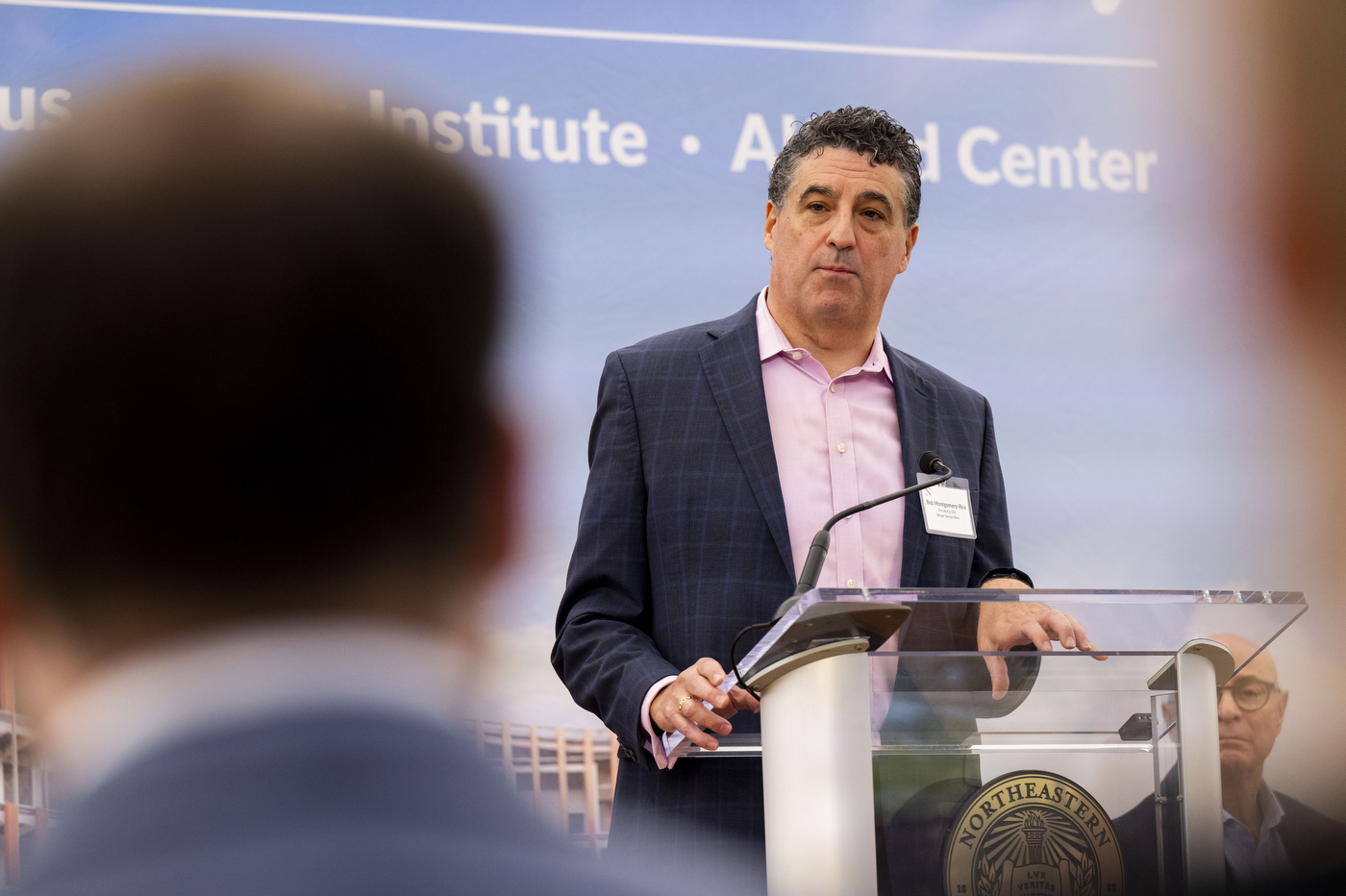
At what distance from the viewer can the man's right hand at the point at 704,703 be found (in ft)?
3.88

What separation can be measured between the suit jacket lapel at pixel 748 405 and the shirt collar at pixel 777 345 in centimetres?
2

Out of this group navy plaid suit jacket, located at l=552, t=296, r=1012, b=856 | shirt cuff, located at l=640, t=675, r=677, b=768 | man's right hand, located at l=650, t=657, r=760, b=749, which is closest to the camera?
man's right hand, located at l=650, t=657, r=760, b=749

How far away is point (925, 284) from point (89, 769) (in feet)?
7.04

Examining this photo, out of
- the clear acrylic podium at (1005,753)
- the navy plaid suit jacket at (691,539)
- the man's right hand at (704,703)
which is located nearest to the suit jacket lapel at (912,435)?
the navy plaid suit jacket at (691,539)

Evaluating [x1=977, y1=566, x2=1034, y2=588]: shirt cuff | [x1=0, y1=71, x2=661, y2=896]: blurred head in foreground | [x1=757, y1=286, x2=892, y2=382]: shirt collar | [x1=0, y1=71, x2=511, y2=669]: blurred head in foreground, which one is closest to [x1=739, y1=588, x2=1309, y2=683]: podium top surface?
[x1=977, y1=566, x2=1034, y2=588]: shirt cuff

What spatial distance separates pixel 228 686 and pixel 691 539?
1.17 meters

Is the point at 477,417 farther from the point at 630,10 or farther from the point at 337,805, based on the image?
the point at 337,805

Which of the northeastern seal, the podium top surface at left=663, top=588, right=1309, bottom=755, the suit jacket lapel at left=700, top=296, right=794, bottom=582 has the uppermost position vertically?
the suit jacket lapel at left=700, top=296, right=794, bottom=582

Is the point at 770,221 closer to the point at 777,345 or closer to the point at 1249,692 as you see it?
the point at 777,345

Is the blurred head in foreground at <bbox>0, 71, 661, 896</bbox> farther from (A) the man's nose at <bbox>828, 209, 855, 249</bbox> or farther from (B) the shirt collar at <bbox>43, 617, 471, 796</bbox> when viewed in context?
(A) the man's nose at <bbox>828, 209, 855, 249</bbox>

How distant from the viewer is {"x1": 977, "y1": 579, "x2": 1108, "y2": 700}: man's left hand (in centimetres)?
109

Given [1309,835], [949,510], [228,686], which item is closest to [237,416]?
[228,686]

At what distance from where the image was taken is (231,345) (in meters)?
2.57

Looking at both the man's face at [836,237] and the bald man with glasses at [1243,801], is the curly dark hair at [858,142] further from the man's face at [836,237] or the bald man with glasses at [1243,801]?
the bald man with glasses at [1243,801]
